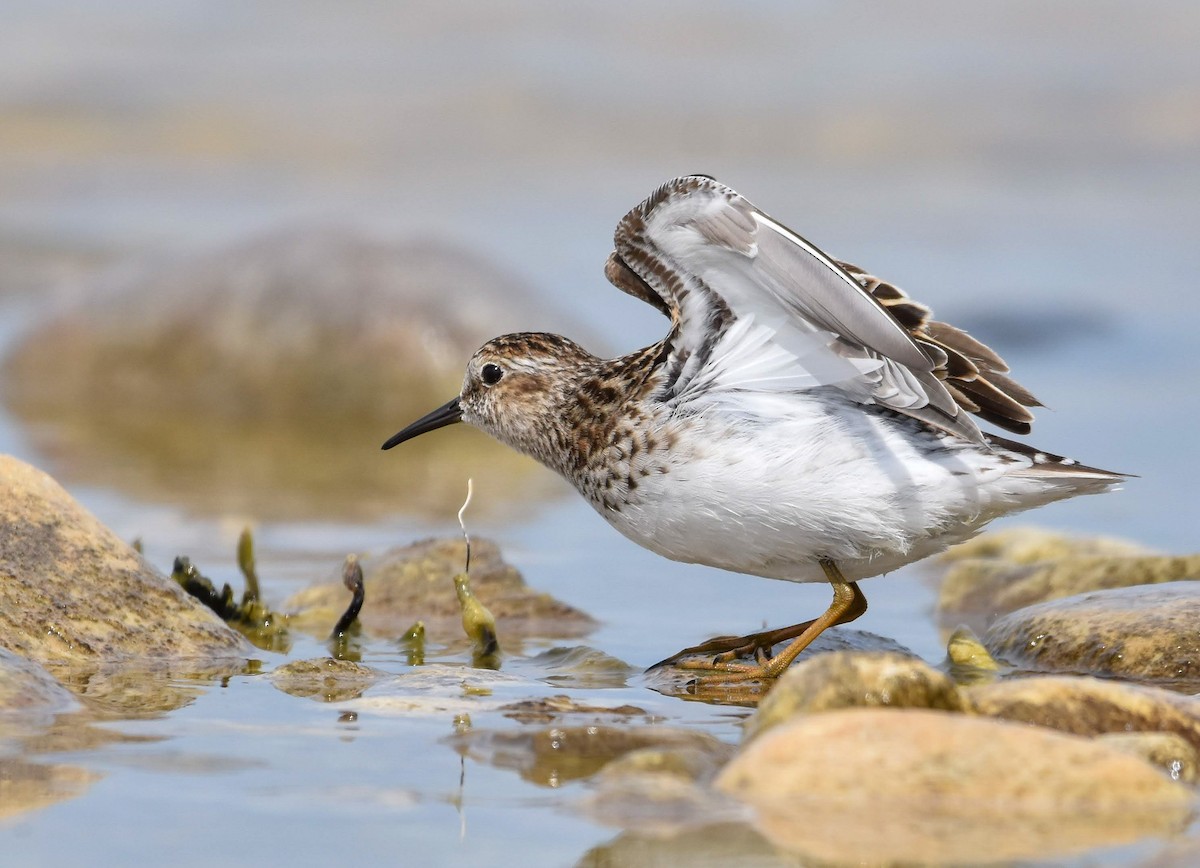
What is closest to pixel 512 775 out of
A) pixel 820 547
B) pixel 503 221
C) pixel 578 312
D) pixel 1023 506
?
pixel 820 547

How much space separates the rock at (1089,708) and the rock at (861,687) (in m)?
0.20

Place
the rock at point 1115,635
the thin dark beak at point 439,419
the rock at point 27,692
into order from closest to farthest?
1. the rock at point 27,692
2. the rock at point 1115,635
3. the thin dark beak at point 439,419

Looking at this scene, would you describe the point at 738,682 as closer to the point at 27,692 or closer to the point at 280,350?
the point at 27,692

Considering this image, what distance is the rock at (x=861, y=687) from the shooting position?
200 inches

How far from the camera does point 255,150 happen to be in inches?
897

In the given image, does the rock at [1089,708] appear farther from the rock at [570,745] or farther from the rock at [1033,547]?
the rock at [1033,547]

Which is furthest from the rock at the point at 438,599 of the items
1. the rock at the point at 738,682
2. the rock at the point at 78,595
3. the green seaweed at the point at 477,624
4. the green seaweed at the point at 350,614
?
the rock at the point at 738,682

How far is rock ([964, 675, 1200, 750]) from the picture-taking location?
17.2ft

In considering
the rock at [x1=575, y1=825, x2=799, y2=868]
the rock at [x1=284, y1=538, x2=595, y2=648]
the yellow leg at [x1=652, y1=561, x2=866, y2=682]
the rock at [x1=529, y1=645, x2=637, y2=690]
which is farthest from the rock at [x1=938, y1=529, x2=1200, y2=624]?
the rock at [x1=575, y1=825, x2=799, y2=868]

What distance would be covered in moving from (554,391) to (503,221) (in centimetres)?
1251

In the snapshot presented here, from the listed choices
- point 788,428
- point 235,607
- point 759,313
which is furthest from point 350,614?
point 759,313

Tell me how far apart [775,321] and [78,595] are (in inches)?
117

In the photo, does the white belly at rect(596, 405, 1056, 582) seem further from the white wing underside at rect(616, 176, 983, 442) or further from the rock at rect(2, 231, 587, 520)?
the rock at rect(2, 231, 587, 520)

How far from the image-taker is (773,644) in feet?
24.0
